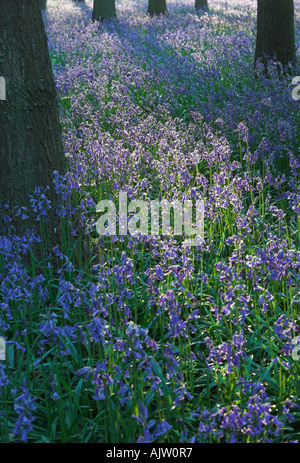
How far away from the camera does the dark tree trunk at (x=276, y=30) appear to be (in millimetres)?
10109

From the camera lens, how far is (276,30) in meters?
10.2

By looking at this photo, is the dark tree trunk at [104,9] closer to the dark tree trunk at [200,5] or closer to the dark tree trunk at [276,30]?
the dark tree trunk at [200,5]

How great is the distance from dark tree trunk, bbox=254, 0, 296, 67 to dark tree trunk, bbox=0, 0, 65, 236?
6790 mm

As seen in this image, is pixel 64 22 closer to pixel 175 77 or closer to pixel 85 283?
pixel 175 77

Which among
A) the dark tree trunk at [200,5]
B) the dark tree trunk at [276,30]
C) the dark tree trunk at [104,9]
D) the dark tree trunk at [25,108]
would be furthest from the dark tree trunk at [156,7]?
the dark tree trunk at [25,108]

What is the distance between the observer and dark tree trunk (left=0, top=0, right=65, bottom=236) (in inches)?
169

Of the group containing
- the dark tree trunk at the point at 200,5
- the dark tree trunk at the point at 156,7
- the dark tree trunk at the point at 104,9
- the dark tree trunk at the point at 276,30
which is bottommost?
the dark tree trunk at the point at 276,30

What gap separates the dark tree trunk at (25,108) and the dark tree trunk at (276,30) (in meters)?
6.79

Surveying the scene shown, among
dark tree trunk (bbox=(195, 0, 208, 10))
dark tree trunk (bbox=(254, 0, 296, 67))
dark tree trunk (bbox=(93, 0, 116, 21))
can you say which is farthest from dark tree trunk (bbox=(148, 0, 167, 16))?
dark tree trunk (bbox=(254, 0, 296, 67))

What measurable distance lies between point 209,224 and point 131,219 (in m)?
1.17

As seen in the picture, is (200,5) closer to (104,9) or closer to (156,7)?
(156,7)

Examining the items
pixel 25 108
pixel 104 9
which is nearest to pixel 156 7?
pixel 104 9

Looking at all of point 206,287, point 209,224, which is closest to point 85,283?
point 206,287

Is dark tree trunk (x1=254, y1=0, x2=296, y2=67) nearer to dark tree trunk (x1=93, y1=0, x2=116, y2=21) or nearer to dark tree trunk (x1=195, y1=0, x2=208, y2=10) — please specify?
dark tree trunk (x1=93, y1=0, x2=116, y2=21)
